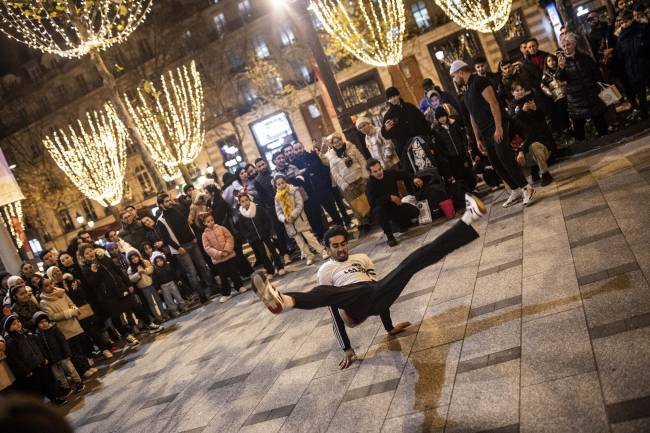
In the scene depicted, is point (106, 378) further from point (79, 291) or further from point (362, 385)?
point (362, 385)

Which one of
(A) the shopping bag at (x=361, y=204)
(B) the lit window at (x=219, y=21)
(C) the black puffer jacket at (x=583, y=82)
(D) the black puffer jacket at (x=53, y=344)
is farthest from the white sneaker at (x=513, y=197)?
(B) the lit window at (x=219, y=21)

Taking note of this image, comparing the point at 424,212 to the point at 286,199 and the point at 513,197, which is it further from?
the point at 286,199

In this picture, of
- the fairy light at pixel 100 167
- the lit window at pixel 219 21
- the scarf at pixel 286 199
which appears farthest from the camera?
the lit window at pixel 219 21

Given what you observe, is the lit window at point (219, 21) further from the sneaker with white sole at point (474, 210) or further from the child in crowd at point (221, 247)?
the sneaker with white sole at point (474, 210)

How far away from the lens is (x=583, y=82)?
984 centimetres

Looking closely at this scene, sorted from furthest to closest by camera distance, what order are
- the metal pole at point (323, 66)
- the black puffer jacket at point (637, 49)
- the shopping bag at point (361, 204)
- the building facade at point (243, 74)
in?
the building facade at point (243, 74) < the metal pole at point (323, 66) < the shopping bag at point (361, 204) < the black puffer jacket at point (637, 49)

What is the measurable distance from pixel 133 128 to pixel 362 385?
616 inches

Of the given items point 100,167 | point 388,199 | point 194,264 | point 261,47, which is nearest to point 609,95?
point 388,199

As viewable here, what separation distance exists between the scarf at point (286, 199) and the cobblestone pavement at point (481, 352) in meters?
2.81

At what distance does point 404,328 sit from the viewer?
18.7 ft

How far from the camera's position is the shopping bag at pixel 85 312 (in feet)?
35.1

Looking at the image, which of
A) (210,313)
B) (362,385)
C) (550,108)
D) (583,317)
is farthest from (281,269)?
(583,317)

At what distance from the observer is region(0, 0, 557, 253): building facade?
1335 inches

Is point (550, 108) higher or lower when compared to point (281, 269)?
higher
